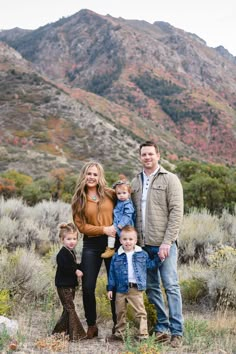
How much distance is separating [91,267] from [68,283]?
0.32m

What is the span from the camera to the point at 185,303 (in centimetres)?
686

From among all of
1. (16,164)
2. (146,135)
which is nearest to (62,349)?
(16,164)

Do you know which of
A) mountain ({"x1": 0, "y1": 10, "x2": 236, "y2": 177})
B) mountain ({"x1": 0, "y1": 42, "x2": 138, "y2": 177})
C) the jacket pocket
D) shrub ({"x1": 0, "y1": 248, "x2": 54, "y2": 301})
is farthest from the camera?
mountain ({"x1": 0, "y1": 10, "x2": 236, "y2": 177})

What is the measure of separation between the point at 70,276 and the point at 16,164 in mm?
26930

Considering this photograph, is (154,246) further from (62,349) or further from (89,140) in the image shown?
(89,140)

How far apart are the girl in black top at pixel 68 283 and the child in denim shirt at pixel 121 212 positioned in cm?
39

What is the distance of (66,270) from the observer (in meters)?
4.94

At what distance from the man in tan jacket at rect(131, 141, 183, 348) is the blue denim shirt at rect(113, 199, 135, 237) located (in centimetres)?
15

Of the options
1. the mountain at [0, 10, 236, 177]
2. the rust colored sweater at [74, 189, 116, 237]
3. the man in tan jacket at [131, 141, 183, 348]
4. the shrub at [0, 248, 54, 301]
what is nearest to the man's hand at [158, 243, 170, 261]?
the man in tan jacket at [131, 141, 183, 348]

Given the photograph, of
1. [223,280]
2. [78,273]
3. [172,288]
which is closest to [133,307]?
[172,288]

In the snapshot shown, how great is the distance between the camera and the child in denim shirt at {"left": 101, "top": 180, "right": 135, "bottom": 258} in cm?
473

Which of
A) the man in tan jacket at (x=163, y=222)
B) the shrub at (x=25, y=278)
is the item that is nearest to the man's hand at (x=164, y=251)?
the man in tan jacket at (x=163, y=222)

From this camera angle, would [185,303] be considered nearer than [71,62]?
Yes

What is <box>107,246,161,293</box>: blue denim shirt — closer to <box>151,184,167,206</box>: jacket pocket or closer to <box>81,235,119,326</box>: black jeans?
<box>81,235,119,326</box>: black jeans
